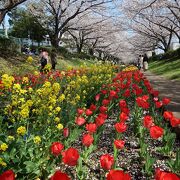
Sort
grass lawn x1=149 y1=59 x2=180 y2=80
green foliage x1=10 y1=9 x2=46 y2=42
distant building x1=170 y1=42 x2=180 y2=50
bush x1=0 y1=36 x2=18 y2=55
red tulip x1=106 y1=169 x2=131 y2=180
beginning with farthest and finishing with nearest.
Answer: distant building x1=170 y1=42 x2=180 y2=50 < green foliage x1=10 y1=9 x2=46 y2=42 < bush x1=0 y1=36 x2=18 y2=55 < grass lawn x1=149 y1=59 x2=180 y2=80 < red tulip x1=106 y1=169 x2=131 y2=180

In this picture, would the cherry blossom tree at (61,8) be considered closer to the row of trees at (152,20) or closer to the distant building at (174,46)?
the row of trees at (152,20)

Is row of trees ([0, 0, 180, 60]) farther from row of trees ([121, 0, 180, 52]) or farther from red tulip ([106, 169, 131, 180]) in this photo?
red tulip ([106, 169, 131, 180])

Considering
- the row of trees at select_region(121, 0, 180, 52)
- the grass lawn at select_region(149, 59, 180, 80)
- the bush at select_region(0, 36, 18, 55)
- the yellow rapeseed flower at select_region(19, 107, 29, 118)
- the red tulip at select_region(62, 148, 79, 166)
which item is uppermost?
the row of trees at select_region(121, 0, 180, 52)

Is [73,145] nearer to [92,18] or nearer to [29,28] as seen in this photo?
[92,18]

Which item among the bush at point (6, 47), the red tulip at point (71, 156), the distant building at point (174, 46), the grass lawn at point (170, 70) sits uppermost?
the distant building at point (174, 46)

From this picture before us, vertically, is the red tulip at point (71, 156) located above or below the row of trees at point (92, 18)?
below

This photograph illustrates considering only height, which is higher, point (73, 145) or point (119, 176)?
point (119, 176)

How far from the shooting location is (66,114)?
14.0ft

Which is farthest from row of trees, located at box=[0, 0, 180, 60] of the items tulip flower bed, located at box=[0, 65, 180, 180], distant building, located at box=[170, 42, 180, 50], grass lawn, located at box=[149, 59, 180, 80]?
distant building, located at box=[170, 42, 180, 50]

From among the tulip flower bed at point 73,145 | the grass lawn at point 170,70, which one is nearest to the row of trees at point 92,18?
the grass lawn at point 170,70

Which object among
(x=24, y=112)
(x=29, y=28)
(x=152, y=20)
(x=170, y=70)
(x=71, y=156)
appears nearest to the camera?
(x=71, y=156)

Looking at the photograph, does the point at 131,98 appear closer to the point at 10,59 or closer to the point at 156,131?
the point at 156,131

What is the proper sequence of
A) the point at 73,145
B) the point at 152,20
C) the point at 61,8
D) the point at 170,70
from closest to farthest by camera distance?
the point at 73,145 → the point at 170,70 → the point at 61,8 → the point at 152,20

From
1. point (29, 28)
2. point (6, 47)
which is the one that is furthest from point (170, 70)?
point (29, 28)
